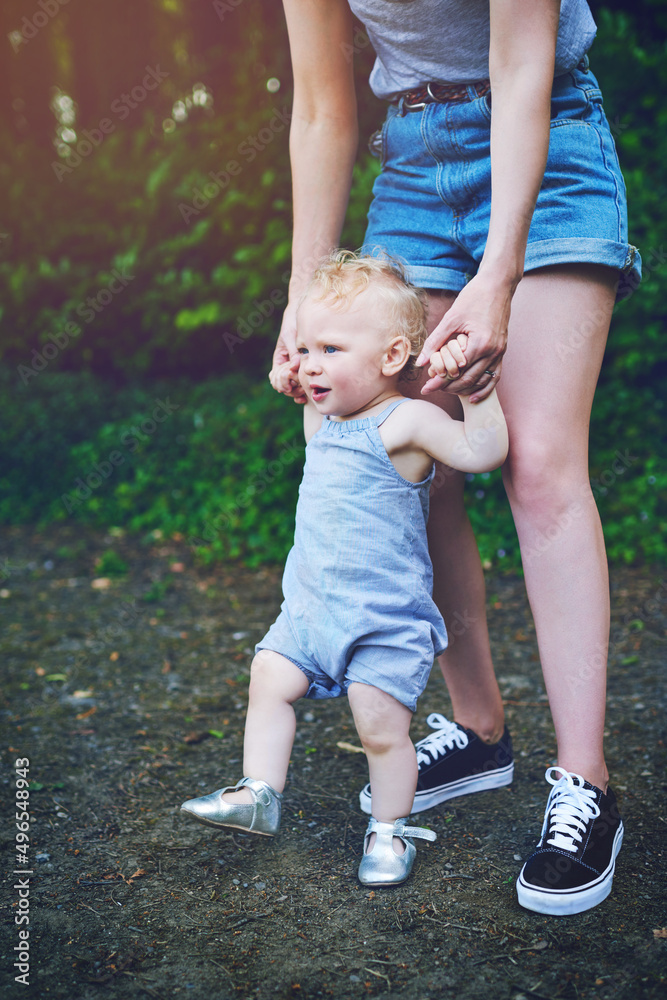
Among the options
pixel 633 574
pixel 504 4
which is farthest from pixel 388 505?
pixel 633 574

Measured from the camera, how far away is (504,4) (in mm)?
1477

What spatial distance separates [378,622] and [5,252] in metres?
5.96

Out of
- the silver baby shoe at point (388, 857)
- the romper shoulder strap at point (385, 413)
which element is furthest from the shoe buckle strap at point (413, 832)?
the romper shoulder strap at point (385, 413)

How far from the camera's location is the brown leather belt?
1702 millimetres

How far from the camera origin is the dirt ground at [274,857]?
1453 millimetres

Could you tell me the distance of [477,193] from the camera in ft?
5.65

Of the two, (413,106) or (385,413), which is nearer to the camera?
(385,413)

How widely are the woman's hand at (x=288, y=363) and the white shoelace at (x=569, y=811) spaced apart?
3.15ft

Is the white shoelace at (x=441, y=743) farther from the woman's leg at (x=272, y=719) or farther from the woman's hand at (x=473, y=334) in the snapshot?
the woman's hand at (x=473, y=334)

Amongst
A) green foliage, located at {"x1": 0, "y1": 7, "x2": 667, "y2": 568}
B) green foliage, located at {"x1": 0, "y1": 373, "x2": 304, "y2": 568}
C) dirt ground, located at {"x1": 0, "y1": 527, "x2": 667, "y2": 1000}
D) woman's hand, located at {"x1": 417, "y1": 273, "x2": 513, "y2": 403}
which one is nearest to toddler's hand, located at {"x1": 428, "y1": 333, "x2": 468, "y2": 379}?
woman's hand, located at {"x1": 417, "y1": 273, "x2": 513, "y2": 403}

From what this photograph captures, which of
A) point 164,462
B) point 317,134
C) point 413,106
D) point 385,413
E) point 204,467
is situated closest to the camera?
point 385,413

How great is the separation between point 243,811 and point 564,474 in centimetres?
90

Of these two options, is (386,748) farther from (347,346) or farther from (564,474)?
(347,346)

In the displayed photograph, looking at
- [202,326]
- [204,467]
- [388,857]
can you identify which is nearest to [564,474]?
[388,857]
